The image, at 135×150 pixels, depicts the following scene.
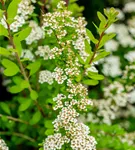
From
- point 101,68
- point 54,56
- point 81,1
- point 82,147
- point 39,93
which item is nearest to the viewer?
point 82,147

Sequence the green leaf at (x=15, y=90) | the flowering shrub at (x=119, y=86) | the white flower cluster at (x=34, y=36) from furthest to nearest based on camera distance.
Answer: the flowering shrub at (x=119, y=86) → the white flower cluster at (x=34, y=36) → the green leaf at (x=15, y=90)

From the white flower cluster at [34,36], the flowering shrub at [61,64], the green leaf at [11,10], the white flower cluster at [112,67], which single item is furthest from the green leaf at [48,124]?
the white flower cluster at [112,67]

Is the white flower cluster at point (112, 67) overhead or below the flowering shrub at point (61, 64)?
below

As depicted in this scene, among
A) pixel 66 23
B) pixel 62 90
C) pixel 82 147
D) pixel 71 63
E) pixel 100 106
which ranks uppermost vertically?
pixel 66 23

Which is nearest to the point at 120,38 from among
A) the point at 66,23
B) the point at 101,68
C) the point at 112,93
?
the point at 101,68

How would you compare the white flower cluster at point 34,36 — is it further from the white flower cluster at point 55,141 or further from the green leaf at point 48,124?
the white flower cluster at point 55,141

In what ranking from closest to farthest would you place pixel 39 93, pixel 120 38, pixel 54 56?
1. pixel 54 56
2. pixel 39 93
3. pixel 120 38

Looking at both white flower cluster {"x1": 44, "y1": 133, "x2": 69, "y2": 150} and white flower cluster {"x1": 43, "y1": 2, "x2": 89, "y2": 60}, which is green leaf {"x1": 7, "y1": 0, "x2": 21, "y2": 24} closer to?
white flower cluster {"x1": 43, "y1": 2, "x2": 89, "y2": 60}

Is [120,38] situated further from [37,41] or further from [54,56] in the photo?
[54,56]

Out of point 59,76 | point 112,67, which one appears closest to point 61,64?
point 59,76

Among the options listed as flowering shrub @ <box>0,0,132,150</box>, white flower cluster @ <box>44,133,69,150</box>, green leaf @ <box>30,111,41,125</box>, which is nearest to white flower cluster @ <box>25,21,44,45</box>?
flowering shrub @ <box>0,0,132,150</box>
